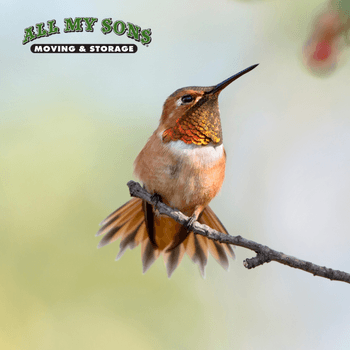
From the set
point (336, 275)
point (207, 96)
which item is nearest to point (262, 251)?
point (336, 275)

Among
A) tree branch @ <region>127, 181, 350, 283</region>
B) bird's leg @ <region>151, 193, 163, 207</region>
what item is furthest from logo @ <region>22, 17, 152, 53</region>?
tree branch @ <region>127, 181, 350, 283</region>

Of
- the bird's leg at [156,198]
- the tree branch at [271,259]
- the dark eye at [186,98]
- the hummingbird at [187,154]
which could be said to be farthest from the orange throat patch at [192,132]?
the tree branch at [271,259]

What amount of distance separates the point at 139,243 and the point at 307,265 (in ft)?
4.94

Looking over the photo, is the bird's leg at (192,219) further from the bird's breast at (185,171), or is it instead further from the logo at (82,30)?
the logo at (82,30)

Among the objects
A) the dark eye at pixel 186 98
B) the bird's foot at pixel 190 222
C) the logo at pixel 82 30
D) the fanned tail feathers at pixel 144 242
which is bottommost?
the fanned tail feathers at pixel 144 242

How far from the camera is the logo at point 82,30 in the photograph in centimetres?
289

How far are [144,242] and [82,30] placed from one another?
163cm

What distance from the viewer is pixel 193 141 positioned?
2.41 m

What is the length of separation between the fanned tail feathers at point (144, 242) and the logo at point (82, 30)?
1.16 m

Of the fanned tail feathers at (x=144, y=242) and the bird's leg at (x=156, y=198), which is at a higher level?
the bird's leg at (x=156, y=198)

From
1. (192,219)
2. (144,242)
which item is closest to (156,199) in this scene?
(192,219)

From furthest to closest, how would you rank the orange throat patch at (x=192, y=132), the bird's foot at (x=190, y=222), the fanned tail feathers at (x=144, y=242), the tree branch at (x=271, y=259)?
the fanned tail feathers at (x=144, y=242), the orange throat patch at (x=192, y=132), the bird's foot at (x=190, y=222), the tree branch at (x=271, y=259)

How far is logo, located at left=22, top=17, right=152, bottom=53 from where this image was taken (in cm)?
289

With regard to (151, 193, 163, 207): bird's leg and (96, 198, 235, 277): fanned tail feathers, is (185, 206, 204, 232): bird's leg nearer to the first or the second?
(151, 193, 163, 207): bird's leg
